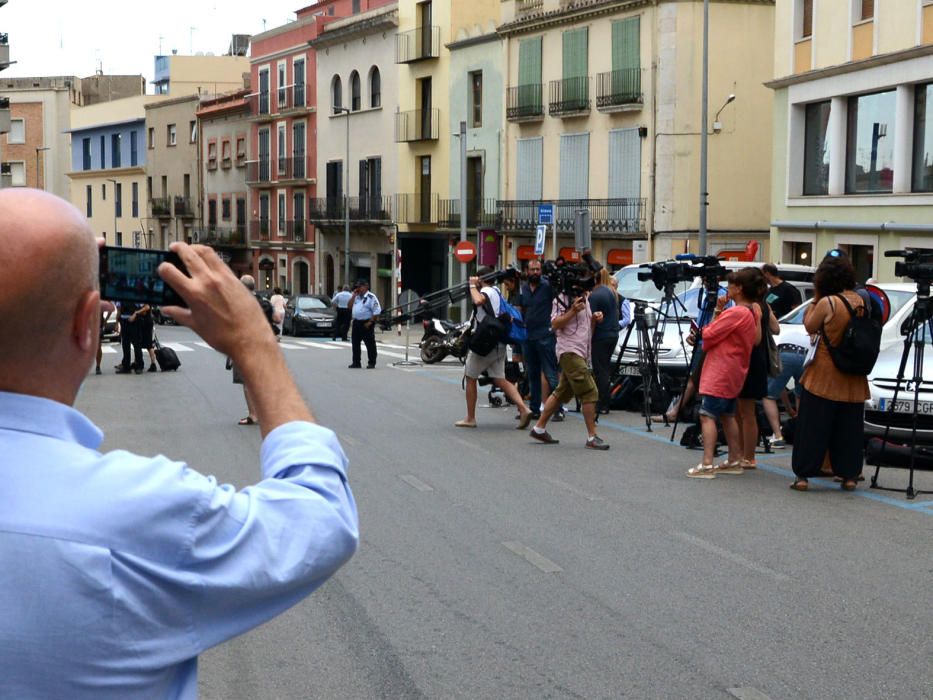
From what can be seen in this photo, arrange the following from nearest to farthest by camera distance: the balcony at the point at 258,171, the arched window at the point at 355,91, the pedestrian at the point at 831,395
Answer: the pedestrian at the point at 831,395 < the arched window at the point at 355,91 < the balcony at the point at 258,171

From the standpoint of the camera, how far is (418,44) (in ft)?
175

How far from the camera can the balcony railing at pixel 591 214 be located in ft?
130

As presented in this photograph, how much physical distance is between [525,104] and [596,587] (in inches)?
1501

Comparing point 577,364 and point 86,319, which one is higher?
point 86,319

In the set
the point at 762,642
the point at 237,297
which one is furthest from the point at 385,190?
the point at 237,297

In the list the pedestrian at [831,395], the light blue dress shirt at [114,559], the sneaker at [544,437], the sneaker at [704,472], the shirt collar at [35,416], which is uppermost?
the shirt collar at [35,416]

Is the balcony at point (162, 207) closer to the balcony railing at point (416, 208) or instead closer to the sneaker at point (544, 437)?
the balcony railing at point (416, 208)

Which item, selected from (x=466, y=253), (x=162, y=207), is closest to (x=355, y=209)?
(x=466, y=253)

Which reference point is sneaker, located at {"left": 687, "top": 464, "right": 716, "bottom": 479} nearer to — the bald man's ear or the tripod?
the tripod

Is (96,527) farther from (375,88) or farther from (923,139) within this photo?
(375,88)

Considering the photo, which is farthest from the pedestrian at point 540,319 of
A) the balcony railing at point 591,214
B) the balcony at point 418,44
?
the balcony at point 418,44

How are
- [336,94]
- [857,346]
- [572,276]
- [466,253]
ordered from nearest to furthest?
[857,346] → [572,276] → [466,253] → [336,94]

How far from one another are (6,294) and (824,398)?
10182 mm

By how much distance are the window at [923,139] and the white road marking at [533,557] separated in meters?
20.6
